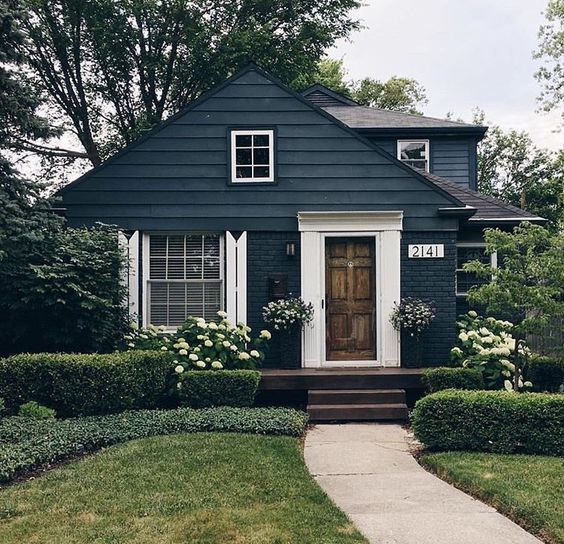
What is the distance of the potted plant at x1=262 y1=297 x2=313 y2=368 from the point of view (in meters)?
9.65

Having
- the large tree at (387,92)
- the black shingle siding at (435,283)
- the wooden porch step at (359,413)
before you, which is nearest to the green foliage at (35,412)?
the wooden porch step at (359,413)

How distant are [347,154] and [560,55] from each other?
69.5 feet

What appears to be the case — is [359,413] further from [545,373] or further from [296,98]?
[296,98]

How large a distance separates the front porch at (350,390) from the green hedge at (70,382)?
2067 mm

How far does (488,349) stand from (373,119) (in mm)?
7081

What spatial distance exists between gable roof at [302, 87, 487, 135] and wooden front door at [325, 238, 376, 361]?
4525 millimetres

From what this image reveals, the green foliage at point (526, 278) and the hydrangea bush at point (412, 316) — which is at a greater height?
the green foliage at point (526, 278)

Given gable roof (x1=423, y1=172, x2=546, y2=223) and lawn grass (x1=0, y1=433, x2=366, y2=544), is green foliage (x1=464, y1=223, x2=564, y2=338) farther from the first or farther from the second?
gable roof (x1=423, y1=172, x2=546, y2=223)

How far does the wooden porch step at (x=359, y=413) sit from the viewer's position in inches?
330

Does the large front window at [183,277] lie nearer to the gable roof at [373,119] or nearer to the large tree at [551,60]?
the gable roof at [373,119]

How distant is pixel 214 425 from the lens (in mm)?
7305

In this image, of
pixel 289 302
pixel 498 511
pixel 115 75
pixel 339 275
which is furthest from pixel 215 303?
pixel 115 75

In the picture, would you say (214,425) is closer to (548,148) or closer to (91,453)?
(91,453)

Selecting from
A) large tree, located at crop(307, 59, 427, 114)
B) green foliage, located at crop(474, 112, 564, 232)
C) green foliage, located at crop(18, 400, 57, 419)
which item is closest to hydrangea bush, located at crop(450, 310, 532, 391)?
green foliage, located at crop(18, 400, 57, 419)
